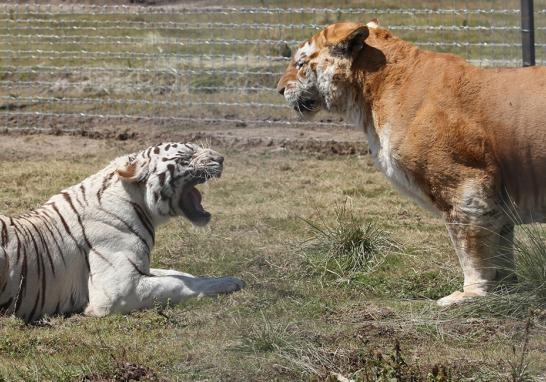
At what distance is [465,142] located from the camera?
6.68m

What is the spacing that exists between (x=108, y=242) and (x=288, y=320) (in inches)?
56.5

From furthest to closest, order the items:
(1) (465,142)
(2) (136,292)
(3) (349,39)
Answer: (3) (349,39) → (2) (136,292) → (1) (465,142)

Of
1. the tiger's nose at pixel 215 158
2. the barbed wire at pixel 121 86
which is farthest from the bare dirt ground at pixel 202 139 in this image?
the tiger's nose at pixel 215 158

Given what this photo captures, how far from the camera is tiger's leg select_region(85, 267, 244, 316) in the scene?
7000mm

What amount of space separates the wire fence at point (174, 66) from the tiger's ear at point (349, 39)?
4521 mm

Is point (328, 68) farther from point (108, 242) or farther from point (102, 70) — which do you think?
point (102, 70)

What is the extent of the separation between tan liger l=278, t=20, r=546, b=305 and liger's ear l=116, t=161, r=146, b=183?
5.20 feet

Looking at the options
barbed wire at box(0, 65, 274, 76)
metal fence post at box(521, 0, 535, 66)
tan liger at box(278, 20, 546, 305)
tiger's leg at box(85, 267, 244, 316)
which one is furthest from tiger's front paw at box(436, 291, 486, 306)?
barbed wire at box(0, 65, 274, 76)

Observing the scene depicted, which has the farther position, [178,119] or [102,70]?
[102,70]

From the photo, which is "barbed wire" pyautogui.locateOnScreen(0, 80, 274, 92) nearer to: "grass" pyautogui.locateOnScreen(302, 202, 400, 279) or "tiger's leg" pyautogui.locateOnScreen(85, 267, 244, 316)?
"grass" pyautogui.locateOnScreen(302, 202, 400, 279)

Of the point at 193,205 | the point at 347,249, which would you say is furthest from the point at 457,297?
the point at 193,205

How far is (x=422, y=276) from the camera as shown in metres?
7.61

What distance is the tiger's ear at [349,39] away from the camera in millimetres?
7129

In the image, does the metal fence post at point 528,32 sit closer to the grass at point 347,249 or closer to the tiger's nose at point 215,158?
Answer: the grass at point 347,249
